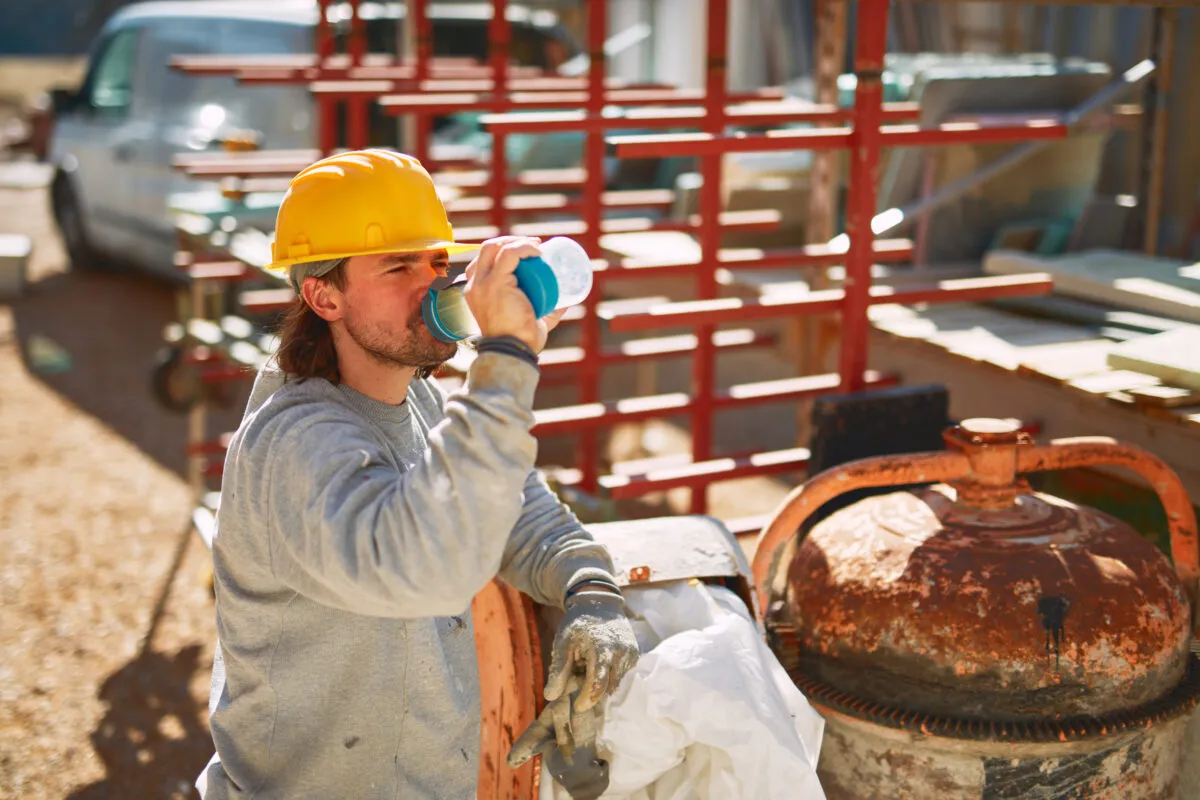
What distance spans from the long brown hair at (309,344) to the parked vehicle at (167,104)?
6754 millimetres

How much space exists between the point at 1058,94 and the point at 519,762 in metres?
4.48

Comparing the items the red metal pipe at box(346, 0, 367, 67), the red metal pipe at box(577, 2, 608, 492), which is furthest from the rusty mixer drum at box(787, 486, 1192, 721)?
the red metal pipe at box(346, 0, 367, 67)

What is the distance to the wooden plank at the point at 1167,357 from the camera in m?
3.39

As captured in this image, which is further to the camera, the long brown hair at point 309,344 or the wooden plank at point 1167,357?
the wooden plank at point 1167,357

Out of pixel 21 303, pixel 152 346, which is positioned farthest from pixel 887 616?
pixel 21 303

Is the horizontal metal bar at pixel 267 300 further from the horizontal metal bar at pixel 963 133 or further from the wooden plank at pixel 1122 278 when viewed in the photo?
the wooden plank at pixel 1122 278

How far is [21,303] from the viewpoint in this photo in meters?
10.7

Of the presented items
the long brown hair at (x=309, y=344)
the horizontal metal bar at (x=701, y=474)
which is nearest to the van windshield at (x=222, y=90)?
the horizontal metal bar at (x=701, y=474)

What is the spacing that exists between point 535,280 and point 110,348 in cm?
827

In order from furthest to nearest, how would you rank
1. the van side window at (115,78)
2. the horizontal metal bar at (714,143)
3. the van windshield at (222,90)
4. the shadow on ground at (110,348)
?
the van side window at (115,78), the van windshield at (222,90), the shadow on ground at (110,348), the horizontal metal bar at (714,143)

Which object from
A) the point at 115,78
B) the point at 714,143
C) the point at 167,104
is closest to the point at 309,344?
the point at 714,143

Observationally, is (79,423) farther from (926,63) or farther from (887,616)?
(887,616)

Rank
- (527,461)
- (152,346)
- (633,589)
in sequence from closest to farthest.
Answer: (527,461)
(633,589)
(152,346)

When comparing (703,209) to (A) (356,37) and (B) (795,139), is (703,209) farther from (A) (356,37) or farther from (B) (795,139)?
(A) (356,37)
